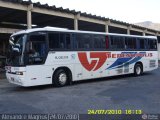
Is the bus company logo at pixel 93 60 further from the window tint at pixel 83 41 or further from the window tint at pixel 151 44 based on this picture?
the window tint at pixel 151 44

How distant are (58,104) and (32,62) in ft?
12.2

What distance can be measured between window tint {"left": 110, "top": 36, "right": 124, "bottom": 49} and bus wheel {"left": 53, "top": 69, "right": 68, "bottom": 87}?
429cm

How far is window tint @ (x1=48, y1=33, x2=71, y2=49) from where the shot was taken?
A: 1261 centimetres

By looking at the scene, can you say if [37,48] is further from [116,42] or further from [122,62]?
[122,62]

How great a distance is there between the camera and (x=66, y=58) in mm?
13258

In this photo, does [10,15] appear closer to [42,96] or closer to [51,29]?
[51,29]

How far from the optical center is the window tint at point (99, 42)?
49.0ft

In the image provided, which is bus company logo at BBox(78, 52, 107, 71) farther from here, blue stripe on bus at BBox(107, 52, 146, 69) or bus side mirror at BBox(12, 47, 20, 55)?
bus side mirror at BBox(12, 47, 20, 55)

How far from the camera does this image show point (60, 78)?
42.6 ft

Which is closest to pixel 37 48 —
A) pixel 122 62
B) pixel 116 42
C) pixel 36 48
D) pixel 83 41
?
pixel 36 48

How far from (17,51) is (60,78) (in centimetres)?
268

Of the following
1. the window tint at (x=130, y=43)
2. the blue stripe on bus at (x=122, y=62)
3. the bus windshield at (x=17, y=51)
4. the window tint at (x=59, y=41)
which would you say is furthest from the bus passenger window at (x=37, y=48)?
the window tint at (x=130, y=43)

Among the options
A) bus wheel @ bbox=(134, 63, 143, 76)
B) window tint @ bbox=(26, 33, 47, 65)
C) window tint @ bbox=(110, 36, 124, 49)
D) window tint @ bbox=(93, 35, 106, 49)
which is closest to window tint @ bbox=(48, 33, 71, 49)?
window tint @ bbox=(26, 33, 47, 65)

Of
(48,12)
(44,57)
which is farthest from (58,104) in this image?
(48,12)
